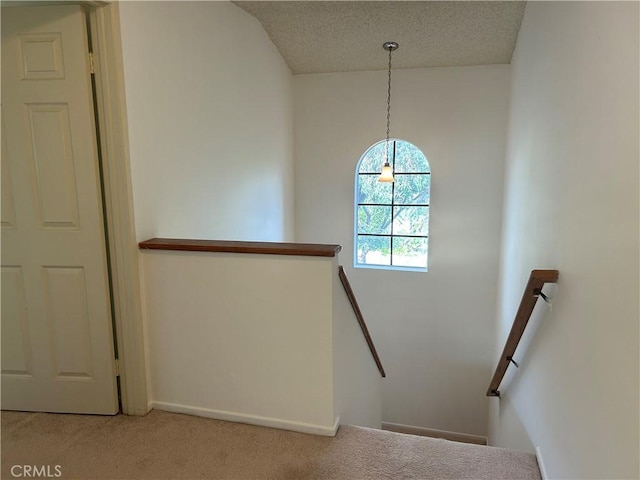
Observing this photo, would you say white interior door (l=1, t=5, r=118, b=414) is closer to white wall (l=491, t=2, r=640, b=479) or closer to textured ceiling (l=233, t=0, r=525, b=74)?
textured ceiling (l=233, t=0, r=525, b=74)

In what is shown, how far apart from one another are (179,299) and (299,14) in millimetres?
2783

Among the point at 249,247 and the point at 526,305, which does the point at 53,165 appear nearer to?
the point at 249,247

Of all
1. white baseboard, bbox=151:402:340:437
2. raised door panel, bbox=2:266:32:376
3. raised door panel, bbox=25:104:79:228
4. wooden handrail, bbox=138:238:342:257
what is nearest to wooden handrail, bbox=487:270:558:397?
wooden handrail, bbox=138:238:342:257

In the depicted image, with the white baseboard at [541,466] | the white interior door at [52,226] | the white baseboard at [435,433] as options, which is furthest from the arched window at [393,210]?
the white interior door at [52,226]

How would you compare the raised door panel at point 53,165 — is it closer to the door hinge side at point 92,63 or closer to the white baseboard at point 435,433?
the door hinge side at point 92,63

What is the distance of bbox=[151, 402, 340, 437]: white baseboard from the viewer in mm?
2049

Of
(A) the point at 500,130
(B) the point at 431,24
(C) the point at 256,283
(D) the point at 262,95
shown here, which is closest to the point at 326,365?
(C) the point at 256,283

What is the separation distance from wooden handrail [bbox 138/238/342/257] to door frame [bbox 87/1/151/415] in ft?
0.42

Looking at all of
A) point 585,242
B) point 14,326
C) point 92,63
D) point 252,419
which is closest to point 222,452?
point 252,419

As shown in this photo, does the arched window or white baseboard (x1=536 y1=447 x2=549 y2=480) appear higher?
the arched window

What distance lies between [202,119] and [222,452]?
2.05 metres

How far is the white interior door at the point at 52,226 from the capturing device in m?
1.88

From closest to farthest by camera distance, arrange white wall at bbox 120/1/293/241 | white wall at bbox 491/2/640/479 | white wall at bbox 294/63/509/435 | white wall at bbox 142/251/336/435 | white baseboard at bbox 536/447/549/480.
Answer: white wall at bbox 491/2/640/479, white baseboard at bbox 536/447/549/480, white wall at bbox 142/251/336/435, white wall at bbox 120/1/293/241, white wall at bbox 294/63/509/435

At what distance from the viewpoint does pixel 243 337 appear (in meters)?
2.09
